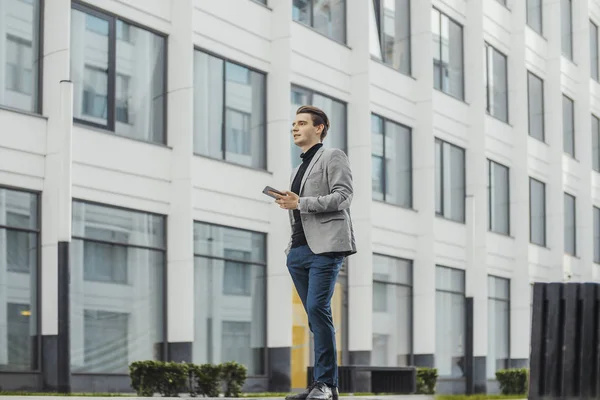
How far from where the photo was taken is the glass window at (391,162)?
31.6 metres

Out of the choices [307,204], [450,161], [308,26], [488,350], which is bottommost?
[488,350]

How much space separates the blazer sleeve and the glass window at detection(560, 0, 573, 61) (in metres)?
39.7

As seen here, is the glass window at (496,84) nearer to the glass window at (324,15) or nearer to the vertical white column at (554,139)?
the vertical white column at (554,139)

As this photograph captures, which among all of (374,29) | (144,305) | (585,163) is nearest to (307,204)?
(144,305)

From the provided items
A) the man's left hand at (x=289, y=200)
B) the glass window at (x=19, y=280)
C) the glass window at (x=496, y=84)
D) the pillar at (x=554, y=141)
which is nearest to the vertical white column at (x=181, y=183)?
the glass window at (x=19, y=280)

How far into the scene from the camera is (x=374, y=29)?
3177 cm

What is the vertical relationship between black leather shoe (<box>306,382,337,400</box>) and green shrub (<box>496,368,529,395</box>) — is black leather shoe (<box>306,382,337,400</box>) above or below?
above

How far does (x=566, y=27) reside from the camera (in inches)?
1855

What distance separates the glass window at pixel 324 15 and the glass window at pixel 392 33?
1293 mm

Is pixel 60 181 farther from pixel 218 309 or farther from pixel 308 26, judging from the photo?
pixel 308 26

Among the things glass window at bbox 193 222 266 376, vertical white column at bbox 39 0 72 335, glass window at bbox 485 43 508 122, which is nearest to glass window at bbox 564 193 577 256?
glass window at bbox 485 43 508 122

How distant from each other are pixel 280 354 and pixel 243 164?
419 centimetres

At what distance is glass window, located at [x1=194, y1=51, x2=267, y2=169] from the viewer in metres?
25.1

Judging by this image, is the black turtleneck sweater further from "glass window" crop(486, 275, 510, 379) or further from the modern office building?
"glass window" crop(486, 275, 510, 379)
